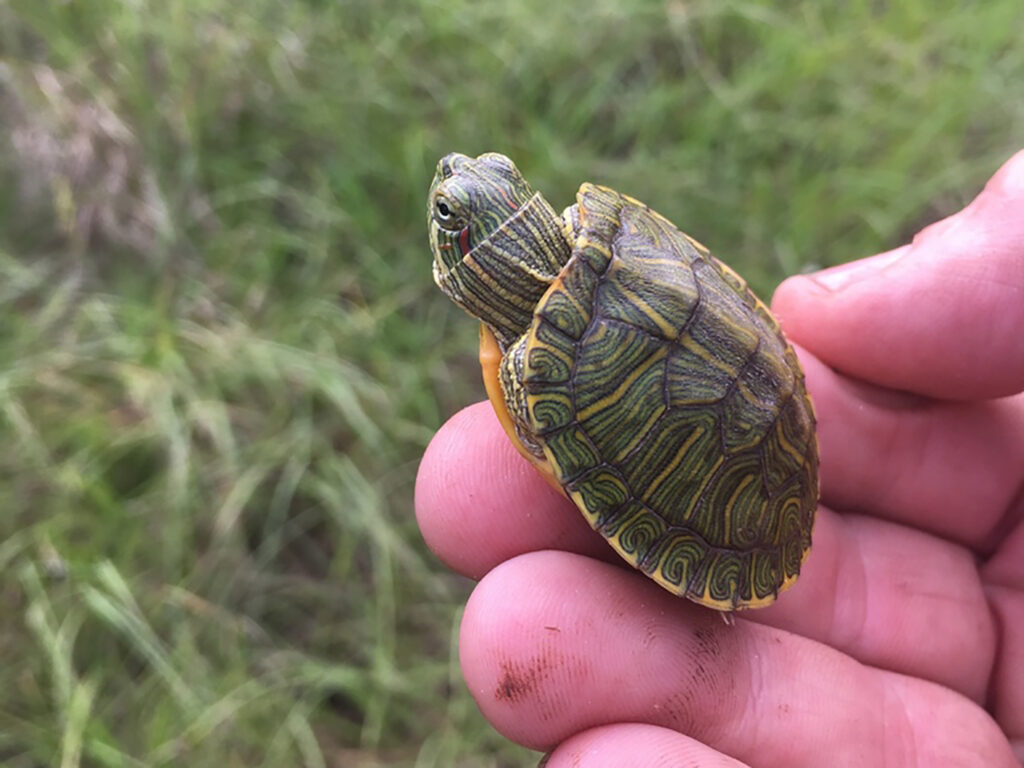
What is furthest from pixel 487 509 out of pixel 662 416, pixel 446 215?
pixel 446 215

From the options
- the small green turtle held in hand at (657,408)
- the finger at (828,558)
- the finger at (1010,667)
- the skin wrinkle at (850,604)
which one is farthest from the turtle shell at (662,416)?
the finger at (1010,667)

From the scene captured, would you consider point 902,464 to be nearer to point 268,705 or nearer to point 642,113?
point 642,113

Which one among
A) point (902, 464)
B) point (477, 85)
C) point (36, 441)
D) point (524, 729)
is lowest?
point (36, 441)

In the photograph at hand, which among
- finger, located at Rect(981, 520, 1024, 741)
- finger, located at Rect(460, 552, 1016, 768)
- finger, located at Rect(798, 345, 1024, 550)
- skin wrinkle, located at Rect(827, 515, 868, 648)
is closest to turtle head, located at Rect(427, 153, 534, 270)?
finger, located at Rect(460, 552, 1016, 768)

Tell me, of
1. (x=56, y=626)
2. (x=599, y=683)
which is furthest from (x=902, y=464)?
(x=56, y=626)

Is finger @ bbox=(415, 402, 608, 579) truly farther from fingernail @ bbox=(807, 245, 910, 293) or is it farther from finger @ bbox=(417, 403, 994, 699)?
fingernail @ bbox=(807, 245, 910, 293)

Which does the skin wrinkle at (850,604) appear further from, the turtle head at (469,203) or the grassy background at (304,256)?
the turtle head at (469,203)

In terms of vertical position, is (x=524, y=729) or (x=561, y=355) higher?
(x=561, y=355)
